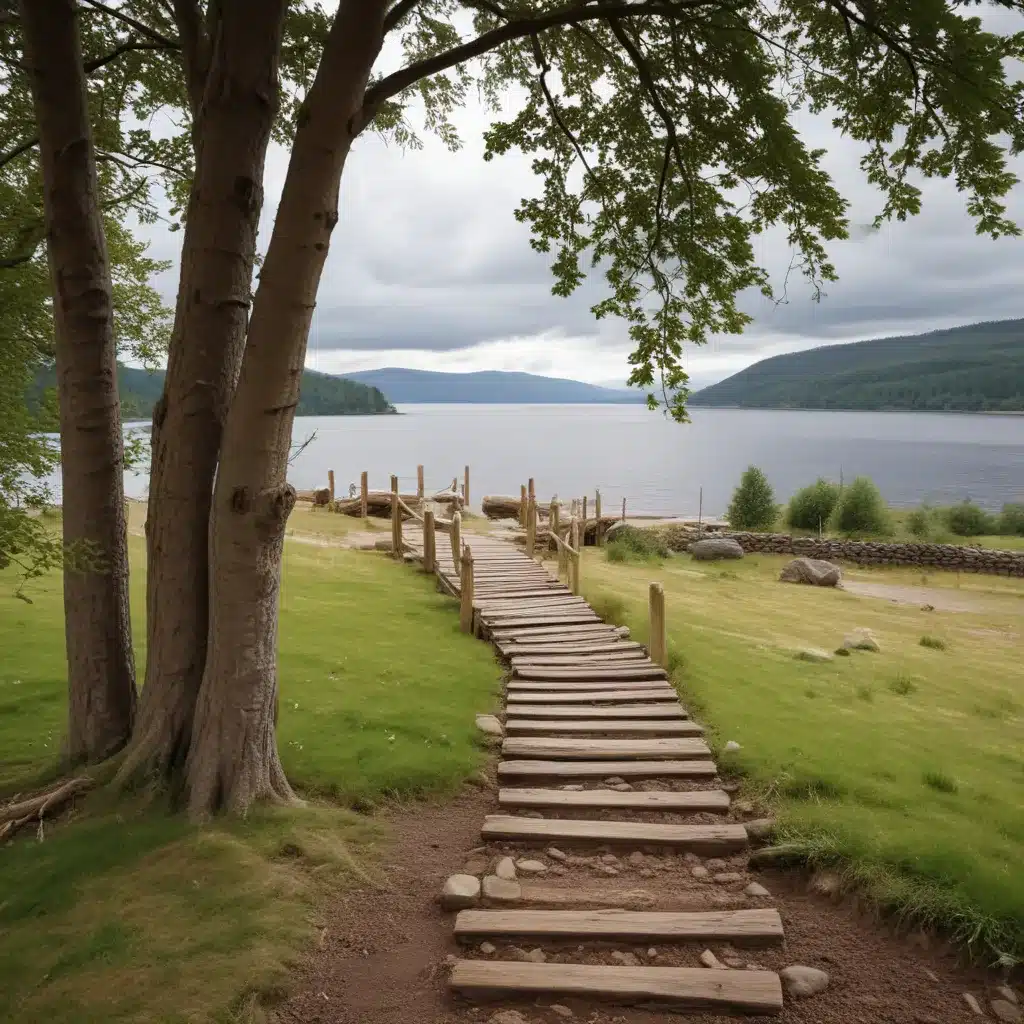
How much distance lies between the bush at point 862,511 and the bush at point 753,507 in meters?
4.36

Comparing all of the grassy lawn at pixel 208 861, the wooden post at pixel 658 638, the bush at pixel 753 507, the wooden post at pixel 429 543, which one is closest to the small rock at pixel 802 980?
the grassy lawn at pixel 208 861

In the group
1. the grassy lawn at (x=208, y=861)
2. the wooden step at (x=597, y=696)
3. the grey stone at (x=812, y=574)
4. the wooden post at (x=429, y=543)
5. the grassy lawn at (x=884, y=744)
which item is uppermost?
the wooden post at (x=429, y=543)

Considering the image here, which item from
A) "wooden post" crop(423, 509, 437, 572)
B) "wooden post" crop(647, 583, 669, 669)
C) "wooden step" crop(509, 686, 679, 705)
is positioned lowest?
"wooden step" crop(509, 686, 679, 705)

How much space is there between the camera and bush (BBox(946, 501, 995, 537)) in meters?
50.1

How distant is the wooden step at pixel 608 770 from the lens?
712cm

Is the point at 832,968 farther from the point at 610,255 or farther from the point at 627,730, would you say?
the point at 610,255

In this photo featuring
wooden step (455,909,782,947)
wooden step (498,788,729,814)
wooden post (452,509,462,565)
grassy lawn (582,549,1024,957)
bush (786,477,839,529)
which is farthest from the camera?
bush (786,477,839,529)

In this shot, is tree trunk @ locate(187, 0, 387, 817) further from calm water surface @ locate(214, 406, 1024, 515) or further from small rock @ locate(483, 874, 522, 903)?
calm water surface @ locate(214, 406, 1024, 515)

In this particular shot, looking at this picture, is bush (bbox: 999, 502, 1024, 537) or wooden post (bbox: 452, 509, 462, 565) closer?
wooden post (bbox: 452, 509, 462, 565)

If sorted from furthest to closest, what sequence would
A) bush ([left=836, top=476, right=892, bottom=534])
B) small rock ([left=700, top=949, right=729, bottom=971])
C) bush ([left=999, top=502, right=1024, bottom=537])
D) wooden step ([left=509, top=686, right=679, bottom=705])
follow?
bush ([left=999, top=502, right=1024, bottom=537])
bush ([left=836, top=476, right=892, bottom=534])
wooden step ([left=509, top=686, right=679, bottom=705])
small rock ([left=700, top=949, right=729, bottom=971])

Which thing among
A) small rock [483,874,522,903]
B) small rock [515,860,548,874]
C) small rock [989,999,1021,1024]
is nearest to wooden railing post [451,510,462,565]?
small rock [515,860,548,874]

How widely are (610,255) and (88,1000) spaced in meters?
8.18

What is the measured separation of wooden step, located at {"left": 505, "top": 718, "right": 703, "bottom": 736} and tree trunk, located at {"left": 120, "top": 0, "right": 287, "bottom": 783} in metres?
3.73

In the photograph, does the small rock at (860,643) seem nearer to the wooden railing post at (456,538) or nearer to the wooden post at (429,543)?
the wooden railing post at (456,538)
